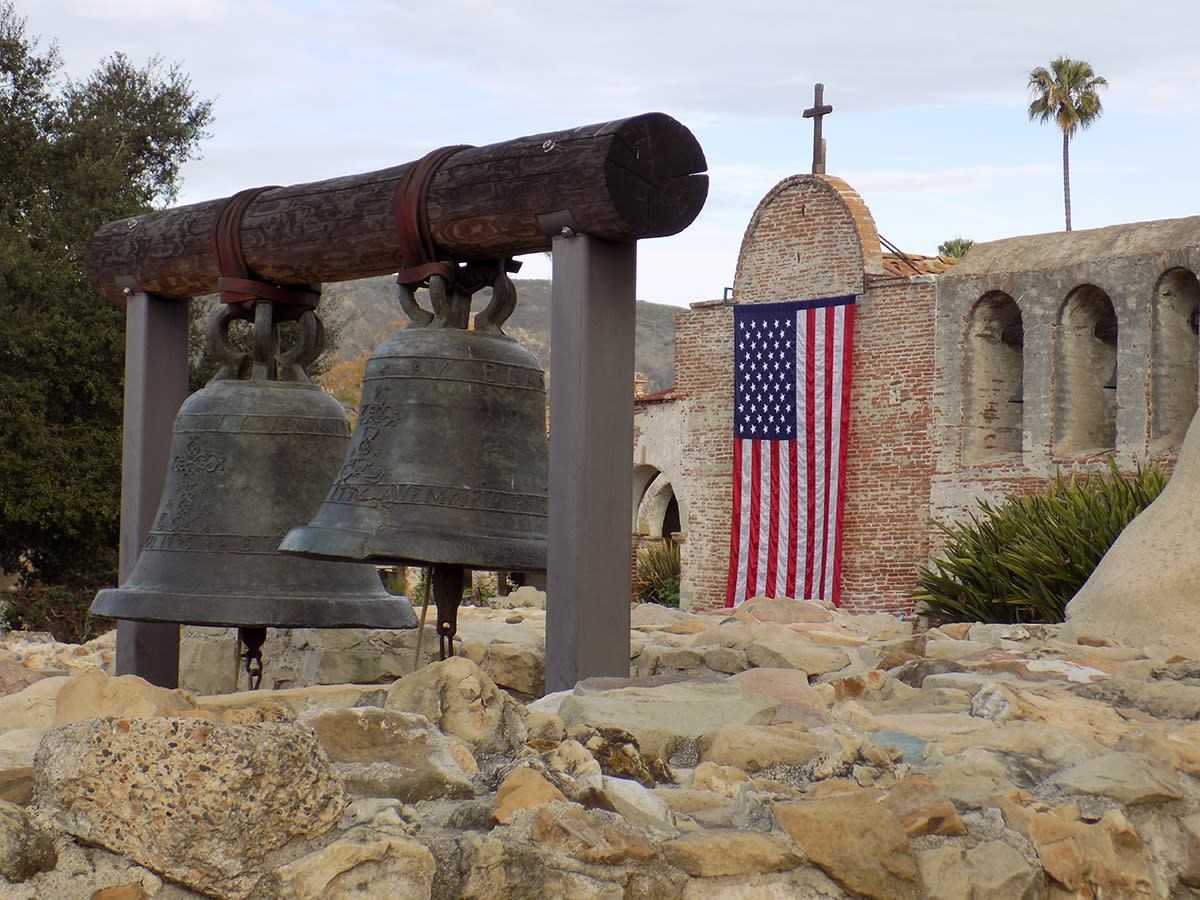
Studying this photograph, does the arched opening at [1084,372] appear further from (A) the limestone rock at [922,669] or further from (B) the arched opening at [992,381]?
(A) the limestone rock at [922,669]

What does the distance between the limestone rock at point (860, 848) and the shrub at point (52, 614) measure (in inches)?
553

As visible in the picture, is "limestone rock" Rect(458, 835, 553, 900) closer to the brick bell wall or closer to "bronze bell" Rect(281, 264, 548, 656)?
"bronze bell" Rect(281, 264, 548, 656)

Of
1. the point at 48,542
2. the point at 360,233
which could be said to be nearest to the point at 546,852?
the point at 360,233

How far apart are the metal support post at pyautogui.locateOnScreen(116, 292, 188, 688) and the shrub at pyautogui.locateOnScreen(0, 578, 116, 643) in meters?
11.1

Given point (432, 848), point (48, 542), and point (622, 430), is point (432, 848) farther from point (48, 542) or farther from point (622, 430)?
point (48, 542)

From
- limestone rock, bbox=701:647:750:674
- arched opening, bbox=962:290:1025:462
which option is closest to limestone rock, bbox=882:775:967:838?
limestone rock, bbox=701:647:750:674

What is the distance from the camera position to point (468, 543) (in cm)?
366

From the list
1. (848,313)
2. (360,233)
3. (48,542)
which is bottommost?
(48,542)

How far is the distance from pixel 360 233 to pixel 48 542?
15.2 m

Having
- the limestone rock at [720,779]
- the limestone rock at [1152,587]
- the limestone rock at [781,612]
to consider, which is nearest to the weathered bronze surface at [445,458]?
the limestone rock at [720,779]

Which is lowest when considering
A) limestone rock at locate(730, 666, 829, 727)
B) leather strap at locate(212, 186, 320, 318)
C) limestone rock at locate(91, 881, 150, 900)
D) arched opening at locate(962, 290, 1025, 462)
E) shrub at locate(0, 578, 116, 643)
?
shrub at locate(0, 578, 116, 643)

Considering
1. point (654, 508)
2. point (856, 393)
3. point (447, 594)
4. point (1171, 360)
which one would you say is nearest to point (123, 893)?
point (447, 594)

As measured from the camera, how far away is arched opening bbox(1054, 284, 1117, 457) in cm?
1598

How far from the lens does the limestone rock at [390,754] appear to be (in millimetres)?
2658
